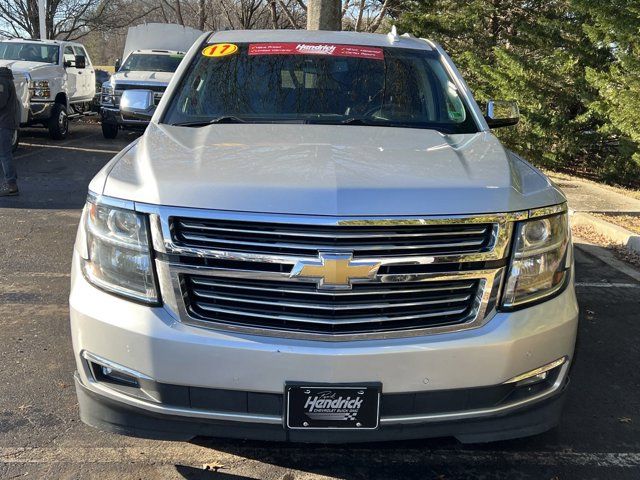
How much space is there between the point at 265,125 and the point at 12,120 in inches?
255

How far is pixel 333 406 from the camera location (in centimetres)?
→ 224

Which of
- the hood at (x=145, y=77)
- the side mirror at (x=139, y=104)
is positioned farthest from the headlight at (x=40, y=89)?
the side mirror at (x=139, y=104)

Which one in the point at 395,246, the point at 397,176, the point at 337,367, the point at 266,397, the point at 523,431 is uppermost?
the point at 397,176

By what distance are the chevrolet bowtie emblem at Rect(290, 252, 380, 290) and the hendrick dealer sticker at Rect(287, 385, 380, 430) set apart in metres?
0.38

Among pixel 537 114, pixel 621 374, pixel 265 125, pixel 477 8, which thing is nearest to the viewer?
pixel 265 125

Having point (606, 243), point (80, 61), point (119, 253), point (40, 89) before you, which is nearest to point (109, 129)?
point (80, 61)

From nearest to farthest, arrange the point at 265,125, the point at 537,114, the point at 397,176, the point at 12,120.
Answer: the point at 397,176
the point at 265,125
the point at 12,120
the point at 537,114

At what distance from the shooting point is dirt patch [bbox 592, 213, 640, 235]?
740 centimetres

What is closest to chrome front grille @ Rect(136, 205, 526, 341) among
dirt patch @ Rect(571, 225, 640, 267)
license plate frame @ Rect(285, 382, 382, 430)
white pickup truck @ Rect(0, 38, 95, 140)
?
license plate frame @ Rect(285, 382, 382, 430)

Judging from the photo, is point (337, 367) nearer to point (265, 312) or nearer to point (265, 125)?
point (265, 312)

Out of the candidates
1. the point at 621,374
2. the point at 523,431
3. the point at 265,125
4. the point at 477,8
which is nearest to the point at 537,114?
the point at 477,8

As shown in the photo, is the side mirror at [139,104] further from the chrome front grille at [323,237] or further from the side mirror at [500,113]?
the side mirror at [500,113]

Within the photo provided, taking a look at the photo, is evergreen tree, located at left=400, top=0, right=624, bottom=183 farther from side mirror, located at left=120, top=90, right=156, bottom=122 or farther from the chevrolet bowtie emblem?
the chevrolet bowtie emblem

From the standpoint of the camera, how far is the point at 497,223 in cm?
231
